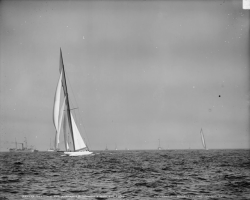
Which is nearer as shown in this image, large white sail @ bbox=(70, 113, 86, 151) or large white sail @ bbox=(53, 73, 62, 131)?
large white sail @ bbox=(53, 73, 62, 131)

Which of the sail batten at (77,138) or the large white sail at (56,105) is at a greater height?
the large white sail at (56,105)

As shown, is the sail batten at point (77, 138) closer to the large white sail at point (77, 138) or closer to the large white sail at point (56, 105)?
→ the large white sail at point (77, 138)

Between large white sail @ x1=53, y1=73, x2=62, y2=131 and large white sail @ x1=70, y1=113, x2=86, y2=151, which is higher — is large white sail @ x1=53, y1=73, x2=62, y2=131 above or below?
above

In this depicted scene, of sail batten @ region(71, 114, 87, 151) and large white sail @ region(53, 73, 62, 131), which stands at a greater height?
large white sail @ region(53, 73, 62, 131)

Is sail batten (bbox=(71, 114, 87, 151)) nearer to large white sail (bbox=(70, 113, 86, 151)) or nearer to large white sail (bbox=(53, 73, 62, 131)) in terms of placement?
large white sail (bbox=(70, 113, 86, 151))

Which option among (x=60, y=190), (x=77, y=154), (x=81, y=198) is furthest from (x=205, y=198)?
(x=77, y=154)

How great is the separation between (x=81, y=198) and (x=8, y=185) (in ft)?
27.0

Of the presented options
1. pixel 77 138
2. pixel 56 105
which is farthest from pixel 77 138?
pixel 56 105

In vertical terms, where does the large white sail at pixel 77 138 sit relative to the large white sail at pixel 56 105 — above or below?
below

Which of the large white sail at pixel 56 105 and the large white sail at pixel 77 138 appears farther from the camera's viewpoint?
the large white sail at pixel 77 138

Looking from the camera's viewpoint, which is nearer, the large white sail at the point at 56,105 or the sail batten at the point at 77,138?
the large white sail at the point at 56,105

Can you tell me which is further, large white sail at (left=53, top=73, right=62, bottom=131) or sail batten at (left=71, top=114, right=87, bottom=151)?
sail batten at (left=71, top=114, right=87, bottom=151)

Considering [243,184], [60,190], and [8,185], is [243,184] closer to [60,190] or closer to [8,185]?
[60,190]

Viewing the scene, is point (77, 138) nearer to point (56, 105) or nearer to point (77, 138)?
point (77, 138)
